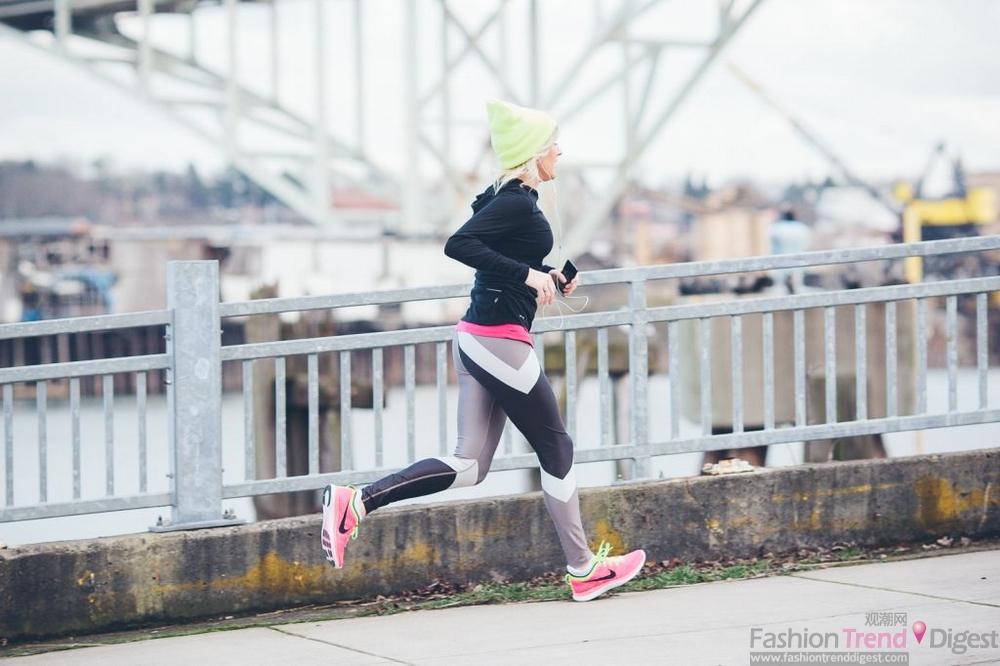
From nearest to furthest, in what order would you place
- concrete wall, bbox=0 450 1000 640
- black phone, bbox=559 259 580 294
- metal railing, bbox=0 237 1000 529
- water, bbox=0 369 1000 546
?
black phone, bbox=559 259 580 294 < concrete wall, bbox=0 450 1000 640 < metal railing, bbox=0 237 1000 529 < water, bbox=0 369 1000 546

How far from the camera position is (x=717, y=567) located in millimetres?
6094

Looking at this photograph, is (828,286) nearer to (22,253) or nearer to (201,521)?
(201,521)

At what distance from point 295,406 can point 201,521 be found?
831 centimetres

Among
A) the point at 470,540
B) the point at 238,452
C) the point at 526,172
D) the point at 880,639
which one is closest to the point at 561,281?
the point at 526,172

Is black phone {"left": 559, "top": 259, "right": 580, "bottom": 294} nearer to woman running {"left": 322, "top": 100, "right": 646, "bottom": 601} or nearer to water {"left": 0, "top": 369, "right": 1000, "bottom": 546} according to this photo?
woman running {"left": 322, "top": 100, "right": 646, "bottom": 601}

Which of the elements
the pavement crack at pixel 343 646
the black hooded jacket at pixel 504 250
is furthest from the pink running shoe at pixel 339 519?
the black hooded jacket at pixel 504 250

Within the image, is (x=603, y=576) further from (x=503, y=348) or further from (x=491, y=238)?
(x=491, y=238)

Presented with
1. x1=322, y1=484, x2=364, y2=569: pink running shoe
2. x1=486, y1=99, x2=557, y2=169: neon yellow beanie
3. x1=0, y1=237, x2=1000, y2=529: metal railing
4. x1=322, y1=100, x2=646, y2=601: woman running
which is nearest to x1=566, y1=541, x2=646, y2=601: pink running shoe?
x1=322, y1=100, x2=646, y2=601: woman running

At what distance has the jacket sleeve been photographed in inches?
198

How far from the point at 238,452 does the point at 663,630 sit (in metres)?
21.5

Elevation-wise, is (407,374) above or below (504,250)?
below

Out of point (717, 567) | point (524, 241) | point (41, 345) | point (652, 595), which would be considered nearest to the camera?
point (524, 241)

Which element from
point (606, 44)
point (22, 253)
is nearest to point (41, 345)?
point (22, 253)

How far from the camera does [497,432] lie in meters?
5.42
